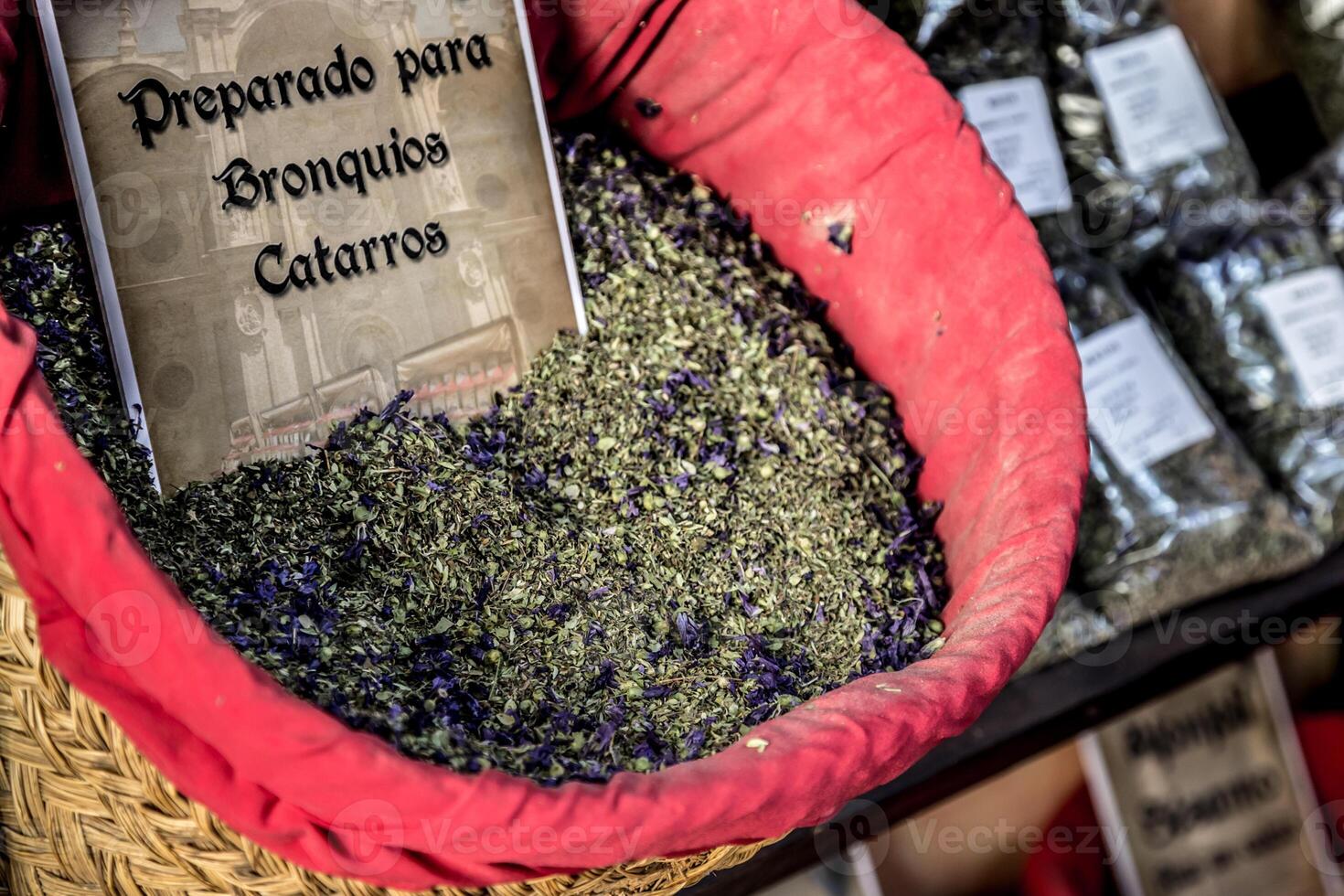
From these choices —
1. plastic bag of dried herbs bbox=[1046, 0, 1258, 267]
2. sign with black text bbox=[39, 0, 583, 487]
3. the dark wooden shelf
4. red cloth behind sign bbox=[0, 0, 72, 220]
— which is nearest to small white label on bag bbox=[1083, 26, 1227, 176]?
plastic bag of dried herbs bbox=[1046, 0, 1258, 267]

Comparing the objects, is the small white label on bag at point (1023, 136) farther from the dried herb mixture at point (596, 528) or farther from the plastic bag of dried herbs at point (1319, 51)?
the plastic bag of dried herbs at point (1319, 51)

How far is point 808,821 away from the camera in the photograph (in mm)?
427

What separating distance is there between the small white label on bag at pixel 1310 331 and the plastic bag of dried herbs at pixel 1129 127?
128 mm

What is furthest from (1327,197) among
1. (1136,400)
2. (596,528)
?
(596,528)

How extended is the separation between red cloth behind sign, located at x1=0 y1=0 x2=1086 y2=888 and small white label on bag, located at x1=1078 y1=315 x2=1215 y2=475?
1.13 ft

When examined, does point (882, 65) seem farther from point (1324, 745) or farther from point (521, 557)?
point (1324, 745)

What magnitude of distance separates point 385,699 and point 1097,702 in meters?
0.75

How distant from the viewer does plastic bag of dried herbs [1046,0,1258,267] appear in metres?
1.02

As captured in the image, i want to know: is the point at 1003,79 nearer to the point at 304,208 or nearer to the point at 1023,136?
the point at 1023,136

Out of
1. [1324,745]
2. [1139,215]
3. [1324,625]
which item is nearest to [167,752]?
[1139,215]

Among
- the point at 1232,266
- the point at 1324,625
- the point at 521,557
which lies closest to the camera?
Result: the point at 521,557

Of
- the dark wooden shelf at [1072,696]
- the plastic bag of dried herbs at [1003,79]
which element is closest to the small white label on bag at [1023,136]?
the plastic bag of dried herbs at [1003,79]

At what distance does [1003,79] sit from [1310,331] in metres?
0.45

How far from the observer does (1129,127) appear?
3.40 ft
